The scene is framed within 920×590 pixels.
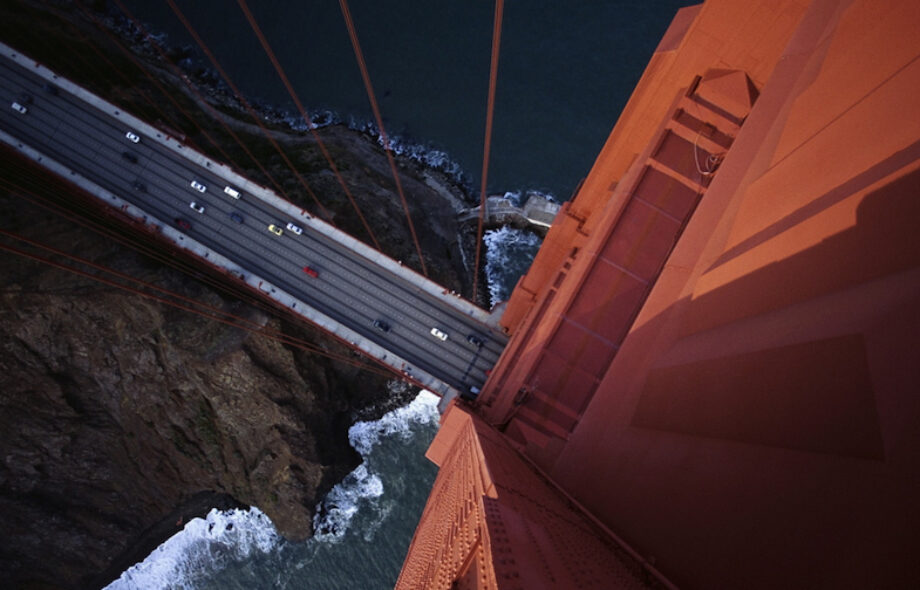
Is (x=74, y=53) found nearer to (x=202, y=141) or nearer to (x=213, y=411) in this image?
(x=202, y=141)

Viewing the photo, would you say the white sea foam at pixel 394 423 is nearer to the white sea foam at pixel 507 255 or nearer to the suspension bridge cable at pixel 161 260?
the suspension bridge cable at pixel 161 260

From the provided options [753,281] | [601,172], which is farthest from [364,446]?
[753,281]

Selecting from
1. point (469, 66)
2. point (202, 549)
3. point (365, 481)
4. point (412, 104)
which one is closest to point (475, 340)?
point (365, 481)

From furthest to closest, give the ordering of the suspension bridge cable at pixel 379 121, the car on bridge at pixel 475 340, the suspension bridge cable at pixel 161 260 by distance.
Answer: the suspension bridge cable at pixel 379 121 < the suspension bridge cable at pixel 161 260 < the car on bridge at pixel 475 340

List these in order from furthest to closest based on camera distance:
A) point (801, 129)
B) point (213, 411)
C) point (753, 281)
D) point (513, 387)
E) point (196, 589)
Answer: point (196, 589) → point (213, 411) → point (513, 387) → point (801, 129) → point (753, 281)

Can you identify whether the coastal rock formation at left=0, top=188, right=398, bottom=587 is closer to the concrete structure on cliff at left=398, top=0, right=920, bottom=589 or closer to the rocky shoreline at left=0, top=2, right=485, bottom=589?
the rocky shoreline at left=0, top=2, right=485, bottom=589

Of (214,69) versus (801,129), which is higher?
(214,69)

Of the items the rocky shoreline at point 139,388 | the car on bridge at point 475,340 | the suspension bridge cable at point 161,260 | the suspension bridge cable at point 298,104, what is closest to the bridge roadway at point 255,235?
the car on bridge at point 475,340
